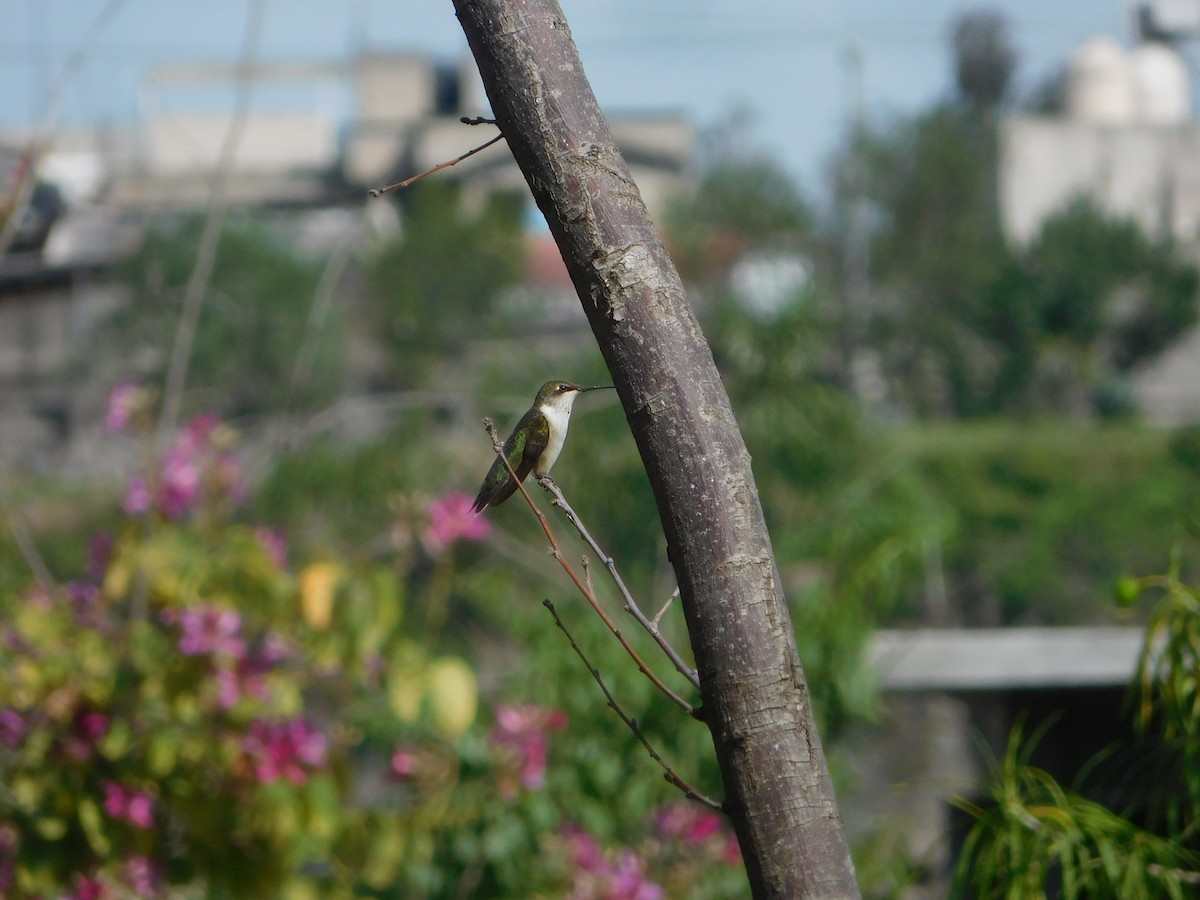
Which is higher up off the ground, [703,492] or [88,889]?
[703,492]

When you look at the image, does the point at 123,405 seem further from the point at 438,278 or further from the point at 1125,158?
the point at 1125,158

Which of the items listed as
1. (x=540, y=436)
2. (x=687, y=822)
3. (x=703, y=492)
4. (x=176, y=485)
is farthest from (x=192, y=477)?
(x=703, y=492)

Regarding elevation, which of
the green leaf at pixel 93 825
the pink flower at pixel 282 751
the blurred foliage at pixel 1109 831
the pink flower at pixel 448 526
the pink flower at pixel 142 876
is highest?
the blurred foliage at pixel 1109 831

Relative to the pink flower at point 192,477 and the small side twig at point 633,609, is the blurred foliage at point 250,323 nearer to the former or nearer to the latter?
the pink flower at point 192,477

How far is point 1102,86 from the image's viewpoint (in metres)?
22.0

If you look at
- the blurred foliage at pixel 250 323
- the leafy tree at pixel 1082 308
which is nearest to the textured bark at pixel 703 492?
the blurred foliage at pixel 250 323

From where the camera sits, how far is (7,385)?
16.1 meters

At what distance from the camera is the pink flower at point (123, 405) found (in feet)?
12.0

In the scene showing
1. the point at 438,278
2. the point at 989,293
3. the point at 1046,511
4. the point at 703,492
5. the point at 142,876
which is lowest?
the point at 1046,511

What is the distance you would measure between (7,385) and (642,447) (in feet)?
53.7

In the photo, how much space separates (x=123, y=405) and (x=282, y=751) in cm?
110

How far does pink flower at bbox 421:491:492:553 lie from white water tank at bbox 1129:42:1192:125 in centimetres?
2008

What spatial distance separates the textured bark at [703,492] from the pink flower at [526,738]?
97.9 inches

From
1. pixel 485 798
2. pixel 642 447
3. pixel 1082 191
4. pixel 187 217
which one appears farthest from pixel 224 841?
pixel 1082 191
